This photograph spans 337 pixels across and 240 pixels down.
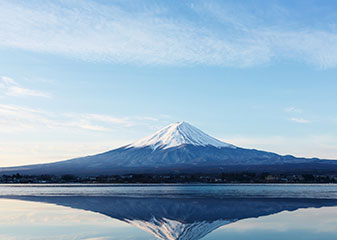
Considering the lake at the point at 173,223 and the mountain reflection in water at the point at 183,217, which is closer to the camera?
the lake at the point at 173,223

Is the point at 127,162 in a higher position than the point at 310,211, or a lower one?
higher

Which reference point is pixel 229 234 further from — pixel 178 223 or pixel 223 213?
pixel 223 213

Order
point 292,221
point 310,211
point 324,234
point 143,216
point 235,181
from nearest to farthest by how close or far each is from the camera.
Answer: point 324,234, point 292,221, point 143,216, point 310,211, point 235,181

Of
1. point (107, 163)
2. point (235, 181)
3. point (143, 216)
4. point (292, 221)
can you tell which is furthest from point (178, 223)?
point (107, 163)

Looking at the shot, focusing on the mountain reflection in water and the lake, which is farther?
the mountain reflection in water

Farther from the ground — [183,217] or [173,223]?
[183,217]

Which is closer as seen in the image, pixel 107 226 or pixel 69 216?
pixel 107 226

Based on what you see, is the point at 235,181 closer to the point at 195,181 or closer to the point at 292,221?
the point at 195,181

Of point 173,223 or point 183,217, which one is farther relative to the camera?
→ point 183,217

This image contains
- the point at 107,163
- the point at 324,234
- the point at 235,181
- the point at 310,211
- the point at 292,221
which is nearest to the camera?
the point at 324,234
